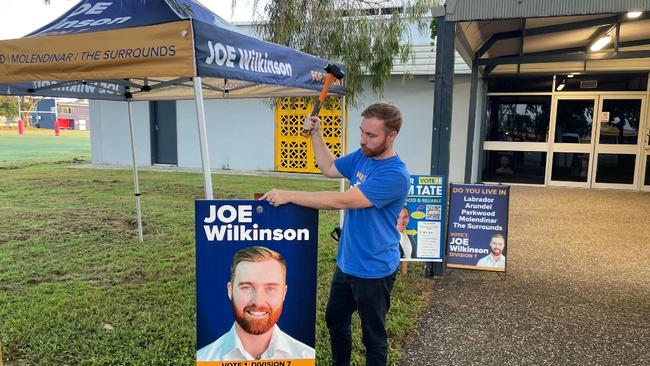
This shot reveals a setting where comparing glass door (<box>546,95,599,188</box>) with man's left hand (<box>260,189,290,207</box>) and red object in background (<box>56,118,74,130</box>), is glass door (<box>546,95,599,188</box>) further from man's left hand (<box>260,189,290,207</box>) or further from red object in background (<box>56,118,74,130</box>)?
red object in background (<box>56,118,74,130</box>)

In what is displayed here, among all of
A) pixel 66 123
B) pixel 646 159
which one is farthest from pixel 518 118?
pixel 66 123

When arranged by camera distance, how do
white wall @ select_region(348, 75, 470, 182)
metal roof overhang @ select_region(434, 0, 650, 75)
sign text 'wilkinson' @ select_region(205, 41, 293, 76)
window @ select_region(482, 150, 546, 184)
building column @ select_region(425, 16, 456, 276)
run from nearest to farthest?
sign text 'wilkinson' @ select_region(205, 41, 293, 76) < metal roof overhang @ select_region(434, 0, 650, 75) < building column @ select_region(425, 16, 456, 276) < window @ select_region(482, 150, 546, 184) < white wall @ select_region(348, 75, 470, 182)

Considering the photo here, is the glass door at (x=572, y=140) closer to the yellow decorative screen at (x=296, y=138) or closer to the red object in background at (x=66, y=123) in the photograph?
the yellow decorative screen at (x=296, y=138)

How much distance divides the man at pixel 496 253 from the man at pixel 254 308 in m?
3.19

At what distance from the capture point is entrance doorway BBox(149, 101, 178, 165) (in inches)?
600

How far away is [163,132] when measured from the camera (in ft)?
50.8

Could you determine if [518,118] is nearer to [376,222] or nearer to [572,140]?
[572,140]

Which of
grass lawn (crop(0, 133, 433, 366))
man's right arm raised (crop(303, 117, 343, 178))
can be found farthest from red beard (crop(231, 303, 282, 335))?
grass lawn (crop(0, 133, 433, 366))

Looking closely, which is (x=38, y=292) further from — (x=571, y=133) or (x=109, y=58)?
(x=571, y=133)

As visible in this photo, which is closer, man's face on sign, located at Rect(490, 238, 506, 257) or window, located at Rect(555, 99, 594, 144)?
man's face on sign, located at Rect(490, 238, 506, 257)

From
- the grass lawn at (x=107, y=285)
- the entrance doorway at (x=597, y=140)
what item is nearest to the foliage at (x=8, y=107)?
the grass lawn at (x=107, y=285)

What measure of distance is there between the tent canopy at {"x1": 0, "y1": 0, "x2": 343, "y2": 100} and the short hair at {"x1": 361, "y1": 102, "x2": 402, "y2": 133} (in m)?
1.08

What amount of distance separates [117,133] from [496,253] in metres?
14.0

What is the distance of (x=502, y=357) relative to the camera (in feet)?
11.3
